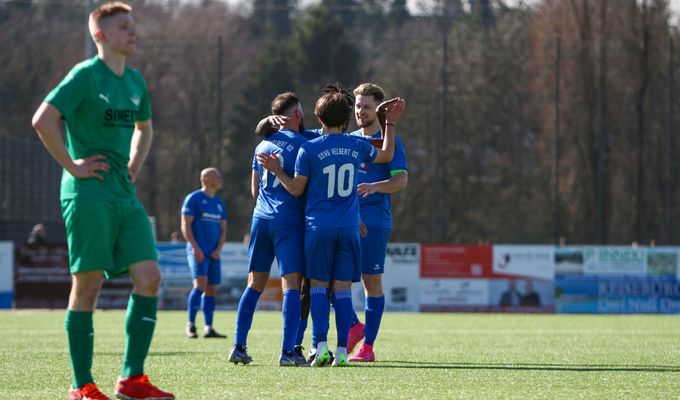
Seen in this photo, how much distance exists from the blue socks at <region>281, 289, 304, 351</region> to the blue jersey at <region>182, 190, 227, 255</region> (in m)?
5.41

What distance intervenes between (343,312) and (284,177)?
1.13 m

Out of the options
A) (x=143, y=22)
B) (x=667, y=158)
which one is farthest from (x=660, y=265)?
(x=143, y=22)

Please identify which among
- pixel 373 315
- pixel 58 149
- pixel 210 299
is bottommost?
pixel 210 299

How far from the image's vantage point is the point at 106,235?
6199 millimetres

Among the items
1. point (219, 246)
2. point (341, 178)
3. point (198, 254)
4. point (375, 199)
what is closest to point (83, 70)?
point (341, 178)

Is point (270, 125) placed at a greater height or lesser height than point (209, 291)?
greater

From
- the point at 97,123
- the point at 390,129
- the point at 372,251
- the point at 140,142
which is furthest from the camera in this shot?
the point at 372,251

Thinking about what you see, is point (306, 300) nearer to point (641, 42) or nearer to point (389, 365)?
point (389, 365)

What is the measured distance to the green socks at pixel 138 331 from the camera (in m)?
6.38

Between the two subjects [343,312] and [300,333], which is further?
[300,333]

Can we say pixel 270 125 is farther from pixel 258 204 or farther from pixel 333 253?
pixel 333 253

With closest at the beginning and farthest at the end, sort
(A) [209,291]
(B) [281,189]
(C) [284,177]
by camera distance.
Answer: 1. (C) [284,177]
2. (B) [281,189]
3. (A) [209,291]

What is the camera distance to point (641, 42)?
38.1m

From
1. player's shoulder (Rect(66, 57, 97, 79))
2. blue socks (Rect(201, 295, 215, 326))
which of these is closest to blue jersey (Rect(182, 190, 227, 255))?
blue socks (Rect(201, 295, 215, 326))
